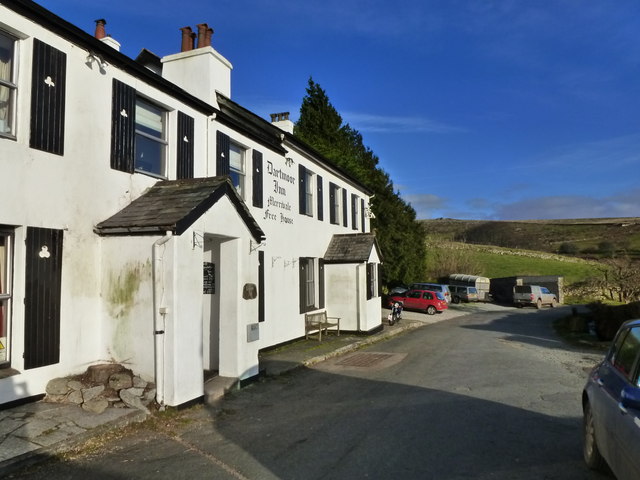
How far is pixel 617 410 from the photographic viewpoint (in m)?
3.83

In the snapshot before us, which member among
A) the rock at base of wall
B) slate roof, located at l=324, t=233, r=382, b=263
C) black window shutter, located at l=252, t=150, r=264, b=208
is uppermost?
black window shutter, located at l=252, t=150, r=264, b=208

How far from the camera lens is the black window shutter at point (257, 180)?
12742 millimetres

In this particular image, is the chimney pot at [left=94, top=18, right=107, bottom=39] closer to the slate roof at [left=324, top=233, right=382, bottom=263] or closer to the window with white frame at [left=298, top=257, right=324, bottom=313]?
the window with white frame at [left=298, top=257, right=324, bottom=313]

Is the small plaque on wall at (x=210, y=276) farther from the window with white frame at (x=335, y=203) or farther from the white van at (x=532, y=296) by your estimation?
the white van at (x=532, y=296)

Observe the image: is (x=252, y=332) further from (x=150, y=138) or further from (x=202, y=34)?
(x=202, y=34)

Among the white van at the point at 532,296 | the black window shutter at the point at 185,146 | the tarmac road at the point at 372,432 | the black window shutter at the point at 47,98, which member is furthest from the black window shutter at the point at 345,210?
the white van at the point at 532,296

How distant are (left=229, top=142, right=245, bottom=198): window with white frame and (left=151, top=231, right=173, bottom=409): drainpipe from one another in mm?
5125

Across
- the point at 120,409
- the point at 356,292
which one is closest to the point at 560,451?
the point at 120,409

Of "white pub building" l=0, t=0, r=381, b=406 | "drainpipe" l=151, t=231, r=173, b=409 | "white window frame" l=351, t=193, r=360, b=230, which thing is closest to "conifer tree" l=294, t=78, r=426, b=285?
"white window frame" l=351, t=193, r=360, b=230

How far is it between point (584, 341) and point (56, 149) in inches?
691

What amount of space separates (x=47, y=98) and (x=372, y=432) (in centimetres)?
673

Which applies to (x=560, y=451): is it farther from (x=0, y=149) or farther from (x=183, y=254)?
(x=0, y=149)

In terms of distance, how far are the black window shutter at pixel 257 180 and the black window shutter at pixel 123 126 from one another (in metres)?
4.56

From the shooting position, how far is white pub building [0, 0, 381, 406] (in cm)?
641
